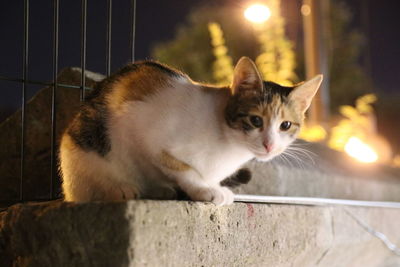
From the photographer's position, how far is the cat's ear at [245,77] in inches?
75.4

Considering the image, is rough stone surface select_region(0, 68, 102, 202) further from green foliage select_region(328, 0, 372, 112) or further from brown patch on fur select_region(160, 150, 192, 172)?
green foliage select_region(328, 0, 372, 112)

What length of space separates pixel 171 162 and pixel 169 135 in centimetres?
10

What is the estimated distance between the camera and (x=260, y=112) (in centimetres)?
188

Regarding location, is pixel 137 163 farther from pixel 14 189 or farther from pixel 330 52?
pixel 330 52

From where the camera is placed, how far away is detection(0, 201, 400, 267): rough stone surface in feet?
4.85

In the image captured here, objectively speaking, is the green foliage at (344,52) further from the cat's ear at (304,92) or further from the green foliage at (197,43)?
the cat's ear at (304,92)

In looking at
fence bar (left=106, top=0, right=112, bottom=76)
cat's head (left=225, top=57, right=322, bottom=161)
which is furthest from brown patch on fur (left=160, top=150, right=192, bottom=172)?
fence bar (left=106, top=0, right=112, bottom=76)

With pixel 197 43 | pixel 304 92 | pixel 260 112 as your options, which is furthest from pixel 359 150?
pixel 197 43

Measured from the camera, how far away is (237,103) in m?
1.91

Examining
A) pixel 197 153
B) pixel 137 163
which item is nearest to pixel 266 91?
pixel 197 153

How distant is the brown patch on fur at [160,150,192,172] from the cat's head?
0.82 ft

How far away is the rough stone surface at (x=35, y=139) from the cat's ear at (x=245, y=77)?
1157 mm

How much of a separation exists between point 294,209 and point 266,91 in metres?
0.73

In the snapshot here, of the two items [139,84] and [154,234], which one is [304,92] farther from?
[154,234]
